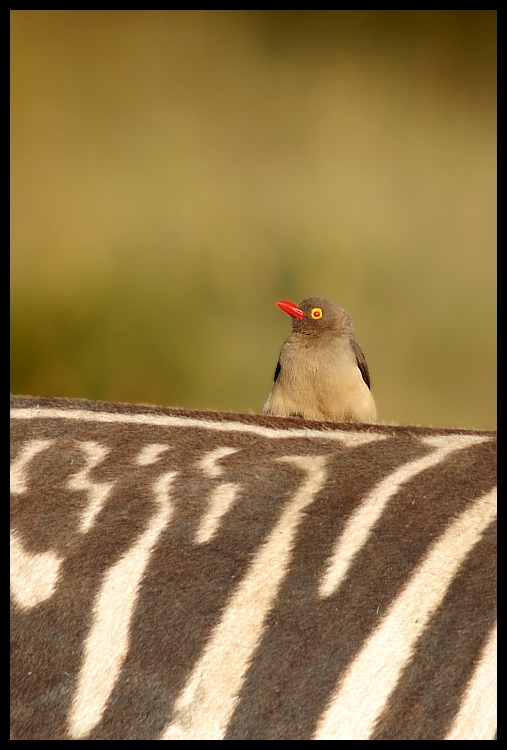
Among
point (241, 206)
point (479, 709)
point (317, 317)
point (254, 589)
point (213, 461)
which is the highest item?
point (241, 206)

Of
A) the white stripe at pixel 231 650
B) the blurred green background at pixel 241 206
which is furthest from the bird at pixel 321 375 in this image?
the blurred green background at pixel 241 206

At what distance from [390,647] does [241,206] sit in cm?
603

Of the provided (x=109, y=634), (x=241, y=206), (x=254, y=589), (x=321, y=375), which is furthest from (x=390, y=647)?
(x=241, y=206)

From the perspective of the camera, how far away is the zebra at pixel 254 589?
2104 mm

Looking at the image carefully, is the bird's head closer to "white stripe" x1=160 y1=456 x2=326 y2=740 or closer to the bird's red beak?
the bird's red beak

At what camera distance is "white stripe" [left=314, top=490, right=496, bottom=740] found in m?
2.07

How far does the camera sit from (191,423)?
279cm

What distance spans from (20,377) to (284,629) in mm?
5688

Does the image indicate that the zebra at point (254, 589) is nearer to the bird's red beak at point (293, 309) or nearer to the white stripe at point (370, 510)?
the white stripe at point (370, 510)

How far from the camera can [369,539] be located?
233cm

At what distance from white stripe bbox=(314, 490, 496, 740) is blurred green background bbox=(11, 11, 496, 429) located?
5.25 meters

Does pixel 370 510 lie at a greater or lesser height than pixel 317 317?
lesser

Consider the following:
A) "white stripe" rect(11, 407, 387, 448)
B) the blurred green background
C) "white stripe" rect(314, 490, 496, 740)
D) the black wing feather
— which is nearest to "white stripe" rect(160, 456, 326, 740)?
"white stripe" rect(314, 490, 496, 740)

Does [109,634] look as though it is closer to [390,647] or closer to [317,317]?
[390,647]
